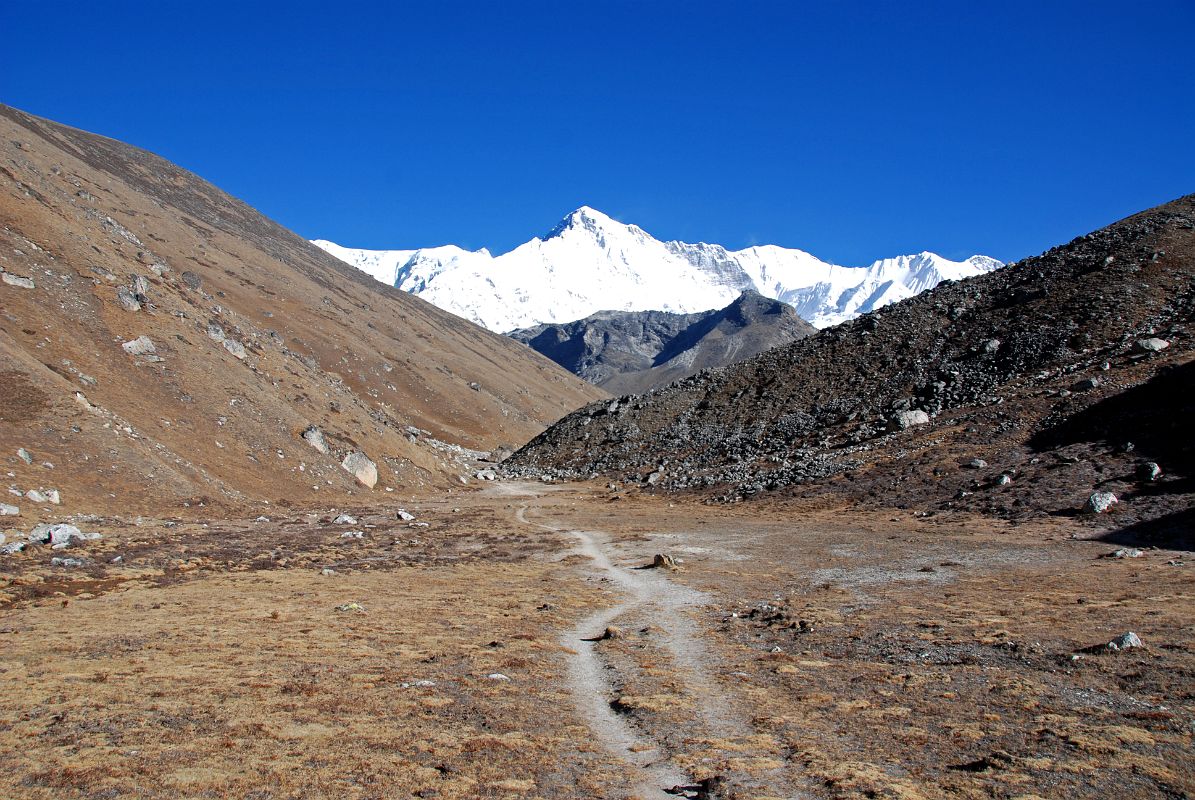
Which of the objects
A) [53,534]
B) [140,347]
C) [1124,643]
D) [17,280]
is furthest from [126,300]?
[1124,643]

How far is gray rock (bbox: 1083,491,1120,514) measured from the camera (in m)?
39.8

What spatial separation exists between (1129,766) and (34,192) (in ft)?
305

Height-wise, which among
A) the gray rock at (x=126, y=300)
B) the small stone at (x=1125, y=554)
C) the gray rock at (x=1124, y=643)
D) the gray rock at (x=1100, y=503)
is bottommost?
the gray rock at (x=1124, y=643)

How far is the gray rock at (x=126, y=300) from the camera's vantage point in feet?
208

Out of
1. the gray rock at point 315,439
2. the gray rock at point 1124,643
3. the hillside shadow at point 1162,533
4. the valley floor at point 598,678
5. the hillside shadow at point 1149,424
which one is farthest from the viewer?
the gray rock at point 315,439

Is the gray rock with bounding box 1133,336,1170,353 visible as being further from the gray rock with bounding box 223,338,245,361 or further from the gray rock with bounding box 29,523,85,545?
the gray rock with bounding box 223,338,245,361

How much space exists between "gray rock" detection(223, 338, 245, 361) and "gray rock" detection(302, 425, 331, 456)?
1237 centimetres

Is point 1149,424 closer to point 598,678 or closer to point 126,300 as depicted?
point 598,678

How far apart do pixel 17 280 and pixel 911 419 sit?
79.4 metres

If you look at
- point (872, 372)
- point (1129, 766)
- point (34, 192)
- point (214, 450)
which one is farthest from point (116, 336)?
point (872, 372)

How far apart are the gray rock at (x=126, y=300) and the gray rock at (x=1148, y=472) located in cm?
7775

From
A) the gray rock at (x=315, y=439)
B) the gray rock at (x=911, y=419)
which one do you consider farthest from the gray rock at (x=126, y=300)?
the gray rock at (x=911, y=419)

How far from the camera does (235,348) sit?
73.1 meters

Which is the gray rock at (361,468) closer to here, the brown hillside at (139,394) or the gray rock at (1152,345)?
the brown hillside at (139,394)
